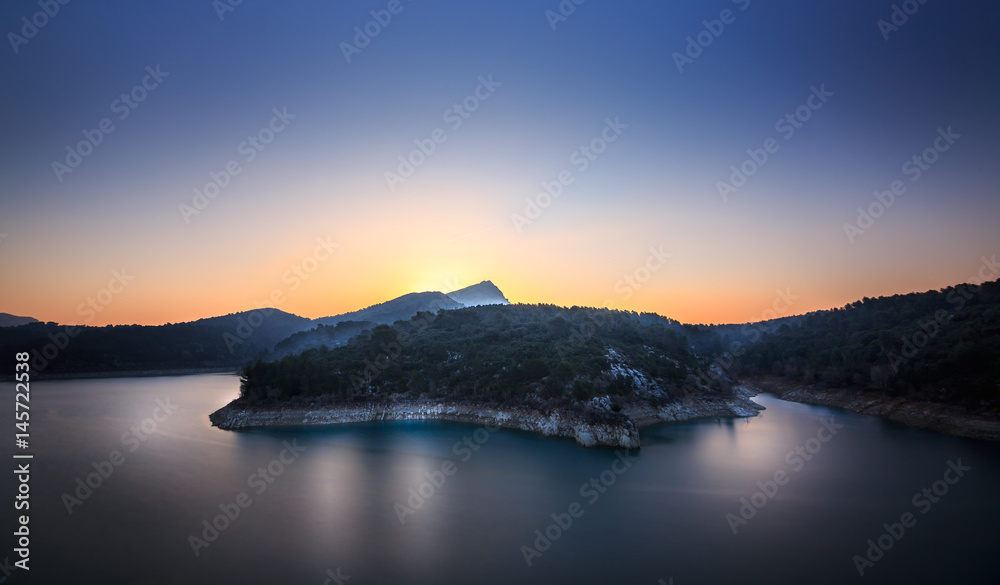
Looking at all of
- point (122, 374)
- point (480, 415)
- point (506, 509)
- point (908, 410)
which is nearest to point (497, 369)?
point (480, 415)

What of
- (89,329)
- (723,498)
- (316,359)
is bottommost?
(723,498)

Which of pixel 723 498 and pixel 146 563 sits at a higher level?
pixel 146 563

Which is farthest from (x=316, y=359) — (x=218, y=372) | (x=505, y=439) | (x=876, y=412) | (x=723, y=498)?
(x=218, y=372)

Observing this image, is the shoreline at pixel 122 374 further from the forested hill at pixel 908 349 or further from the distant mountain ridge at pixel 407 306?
the forested hill at pixel 908 349

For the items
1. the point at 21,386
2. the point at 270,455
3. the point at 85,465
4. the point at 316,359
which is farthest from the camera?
the point at 21,386

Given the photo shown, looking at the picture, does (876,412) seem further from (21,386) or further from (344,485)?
(21,386)

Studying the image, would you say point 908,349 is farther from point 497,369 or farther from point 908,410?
point 497,369

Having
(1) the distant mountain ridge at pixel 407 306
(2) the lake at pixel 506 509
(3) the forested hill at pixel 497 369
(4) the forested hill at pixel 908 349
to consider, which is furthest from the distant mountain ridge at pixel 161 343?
(4) the forested hill at pixel 908 349
